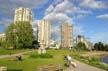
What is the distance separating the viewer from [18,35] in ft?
404

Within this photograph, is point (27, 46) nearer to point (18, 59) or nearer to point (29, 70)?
point (18, 59)

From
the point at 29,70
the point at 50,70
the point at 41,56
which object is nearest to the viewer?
the point at 50,70

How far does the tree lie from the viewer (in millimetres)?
122250

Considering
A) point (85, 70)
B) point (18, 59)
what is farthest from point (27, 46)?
point (85, 70)

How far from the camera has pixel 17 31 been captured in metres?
123

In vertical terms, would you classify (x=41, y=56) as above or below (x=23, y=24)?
below

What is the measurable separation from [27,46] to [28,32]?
314 inches

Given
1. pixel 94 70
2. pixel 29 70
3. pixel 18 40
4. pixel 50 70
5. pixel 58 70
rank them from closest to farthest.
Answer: pixel 50 70 < pixel 58 70 < pixel 29 70 < pixel 94 70 < pixel 18 40

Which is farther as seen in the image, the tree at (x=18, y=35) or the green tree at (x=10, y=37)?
the green tree at (x=10, y=37)

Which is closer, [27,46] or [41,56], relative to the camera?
[41,56]

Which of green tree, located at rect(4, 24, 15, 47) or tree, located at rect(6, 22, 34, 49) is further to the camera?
green tree, located at rect(4, 24, 15, 47)

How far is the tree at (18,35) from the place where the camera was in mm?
122250

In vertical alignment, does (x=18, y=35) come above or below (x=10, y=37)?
above

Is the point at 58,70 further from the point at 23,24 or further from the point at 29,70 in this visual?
the point at 23,24
